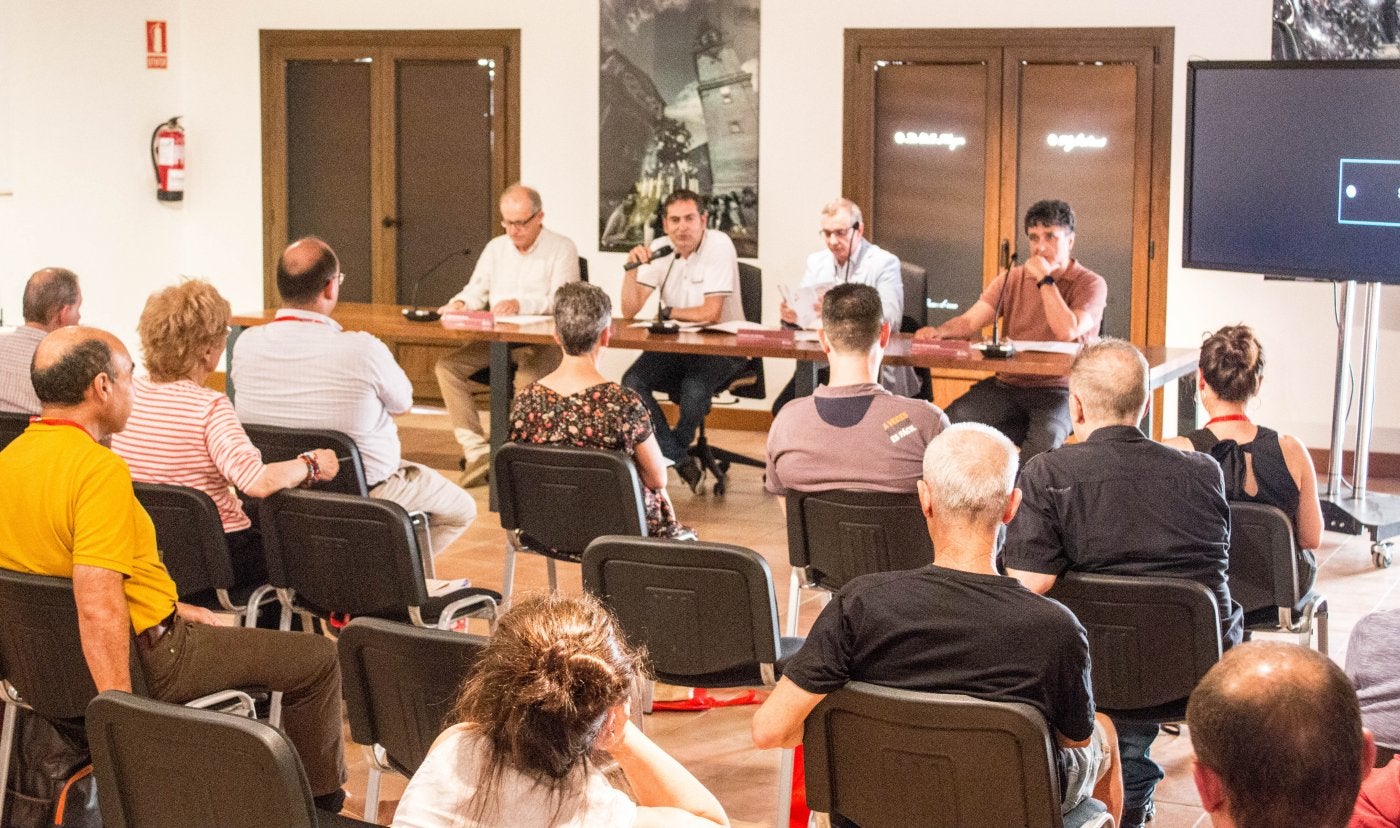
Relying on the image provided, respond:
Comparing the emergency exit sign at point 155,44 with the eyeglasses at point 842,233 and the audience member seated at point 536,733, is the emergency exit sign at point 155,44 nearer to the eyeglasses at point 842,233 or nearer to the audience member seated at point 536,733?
the eyeglasses at point 842,233

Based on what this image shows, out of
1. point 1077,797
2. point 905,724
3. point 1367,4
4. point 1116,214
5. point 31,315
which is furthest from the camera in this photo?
point 1116,214

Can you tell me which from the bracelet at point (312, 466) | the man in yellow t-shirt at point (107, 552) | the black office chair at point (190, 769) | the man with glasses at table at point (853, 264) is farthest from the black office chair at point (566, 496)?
the man with glasses at table at point (853, 264)

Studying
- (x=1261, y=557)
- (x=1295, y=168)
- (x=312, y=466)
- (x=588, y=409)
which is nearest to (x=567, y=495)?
(x=588, y=409)

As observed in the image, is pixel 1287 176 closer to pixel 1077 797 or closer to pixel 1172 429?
pixel 1172 429

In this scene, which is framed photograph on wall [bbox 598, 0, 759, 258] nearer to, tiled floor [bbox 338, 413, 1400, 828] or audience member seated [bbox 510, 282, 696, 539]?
tiled floor [bbox 338, 413, 1400, 828]

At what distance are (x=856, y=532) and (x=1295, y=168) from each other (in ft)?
12.1

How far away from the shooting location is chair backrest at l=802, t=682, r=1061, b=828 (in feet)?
8.01

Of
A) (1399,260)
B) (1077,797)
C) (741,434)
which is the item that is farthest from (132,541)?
(741,434)

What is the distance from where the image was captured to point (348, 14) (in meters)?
9.91

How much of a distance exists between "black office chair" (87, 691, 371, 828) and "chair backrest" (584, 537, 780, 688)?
3.73 feet

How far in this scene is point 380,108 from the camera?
32.4 ft

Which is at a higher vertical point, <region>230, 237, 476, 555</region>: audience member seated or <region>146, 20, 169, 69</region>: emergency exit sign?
<region>146, 20, 169, 69</region>: emergency exit sign

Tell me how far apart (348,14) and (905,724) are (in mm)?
8306

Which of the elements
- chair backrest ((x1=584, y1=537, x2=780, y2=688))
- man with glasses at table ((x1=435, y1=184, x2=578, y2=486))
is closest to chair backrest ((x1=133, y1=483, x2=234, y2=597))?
chair backrest ((x1=584, y1=537, x2=780, y2=688))
